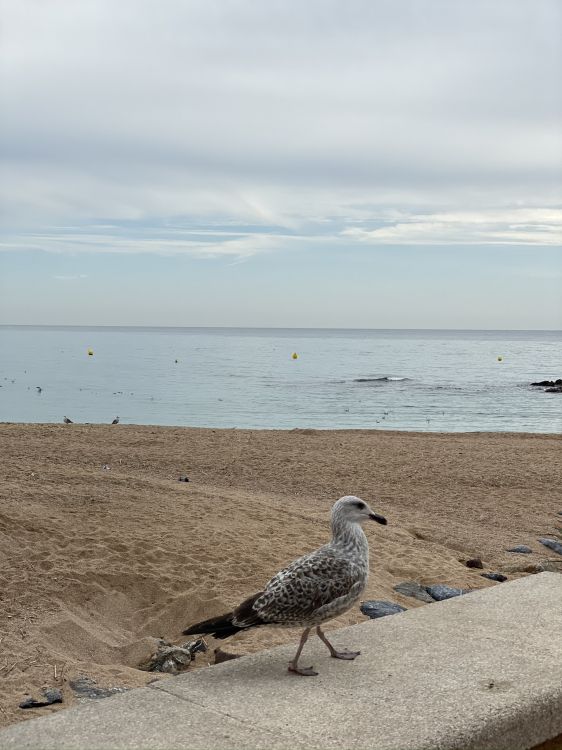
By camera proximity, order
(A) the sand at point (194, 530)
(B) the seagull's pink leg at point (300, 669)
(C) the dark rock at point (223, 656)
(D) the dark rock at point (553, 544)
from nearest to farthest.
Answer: (B) the seagull's pink leg at point (300, 669) < (C) the dark rock at point (223, 656) < (A) the sand at point (194, 530) < (D) the dark rock at point (553, 544)

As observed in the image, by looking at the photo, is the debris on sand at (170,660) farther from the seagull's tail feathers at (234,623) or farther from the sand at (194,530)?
the seagull's tail feathers at (234,623)

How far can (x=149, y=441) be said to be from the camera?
693 inches

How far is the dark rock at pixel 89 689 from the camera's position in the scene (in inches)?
201

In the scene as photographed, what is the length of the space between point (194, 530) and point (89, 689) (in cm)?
354

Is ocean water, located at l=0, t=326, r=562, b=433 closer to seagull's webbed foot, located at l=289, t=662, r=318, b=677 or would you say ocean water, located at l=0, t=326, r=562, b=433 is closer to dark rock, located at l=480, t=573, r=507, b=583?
dark rock, located at l=480, t=573, r=507, b=583

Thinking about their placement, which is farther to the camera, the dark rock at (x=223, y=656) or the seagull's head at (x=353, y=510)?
the dark rock at (x=223, y=656)

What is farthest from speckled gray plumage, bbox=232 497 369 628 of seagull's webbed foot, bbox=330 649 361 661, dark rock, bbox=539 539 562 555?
dark rock, bbox=539 539 562 555

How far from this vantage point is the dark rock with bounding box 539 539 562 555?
9797mm

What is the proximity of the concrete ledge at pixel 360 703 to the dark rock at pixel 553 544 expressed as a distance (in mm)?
5148

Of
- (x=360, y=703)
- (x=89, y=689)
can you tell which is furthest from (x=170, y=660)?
(x=360, y=703)

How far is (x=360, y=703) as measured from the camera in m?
3.84

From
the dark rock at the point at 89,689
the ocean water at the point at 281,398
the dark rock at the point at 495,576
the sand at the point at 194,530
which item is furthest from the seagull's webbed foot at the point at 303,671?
the ocean water at the point at 281,398

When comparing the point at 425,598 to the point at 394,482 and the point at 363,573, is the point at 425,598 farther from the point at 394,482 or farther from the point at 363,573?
the point at 394,482

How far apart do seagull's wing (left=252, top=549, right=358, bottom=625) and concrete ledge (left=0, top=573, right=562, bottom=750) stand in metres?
0.31
